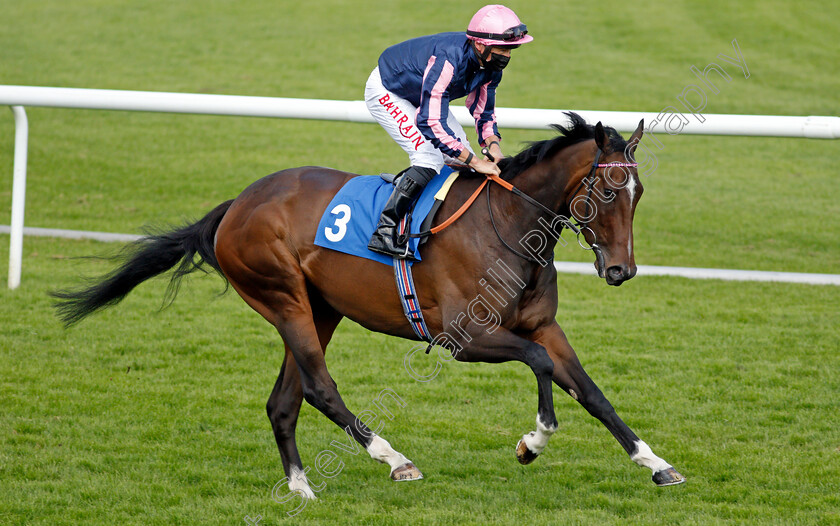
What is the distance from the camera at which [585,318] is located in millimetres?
7426

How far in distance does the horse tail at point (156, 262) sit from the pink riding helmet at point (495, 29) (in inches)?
69.3

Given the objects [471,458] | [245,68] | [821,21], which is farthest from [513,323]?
[821,21]

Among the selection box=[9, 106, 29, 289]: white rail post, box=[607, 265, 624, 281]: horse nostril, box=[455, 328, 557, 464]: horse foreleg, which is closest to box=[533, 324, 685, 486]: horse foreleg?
box=[455, 328, 557, 464]: horse foreleg

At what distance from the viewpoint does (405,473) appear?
420 centimetres

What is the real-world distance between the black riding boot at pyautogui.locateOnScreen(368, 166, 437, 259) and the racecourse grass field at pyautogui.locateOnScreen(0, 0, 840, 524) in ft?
3.84

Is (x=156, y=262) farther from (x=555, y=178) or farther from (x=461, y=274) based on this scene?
(x=555, y=178)

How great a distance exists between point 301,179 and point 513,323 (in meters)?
1.36

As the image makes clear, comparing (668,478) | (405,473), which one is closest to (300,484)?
(405,473)

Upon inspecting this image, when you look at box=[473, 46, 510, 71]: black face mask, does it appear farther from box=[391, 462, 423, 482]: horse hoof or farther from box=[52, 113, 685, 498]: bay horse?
box=[391, 462, 423, 482]: horse hoof

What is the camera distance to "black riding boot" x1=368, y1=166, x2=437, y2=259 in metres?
4.23

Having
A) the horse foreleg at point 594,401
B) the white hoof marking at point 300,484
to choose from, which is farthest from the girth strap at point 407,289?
the white hoof marking at point 300,484

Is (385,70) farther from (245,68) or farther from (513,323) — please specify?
(245,68)

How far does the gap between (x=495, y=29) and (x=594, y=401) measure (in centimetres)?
172

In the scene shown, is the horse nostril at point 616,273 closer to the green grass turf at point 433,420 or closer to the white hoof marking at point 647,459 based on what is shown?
the white hoof marking at point 647,459
